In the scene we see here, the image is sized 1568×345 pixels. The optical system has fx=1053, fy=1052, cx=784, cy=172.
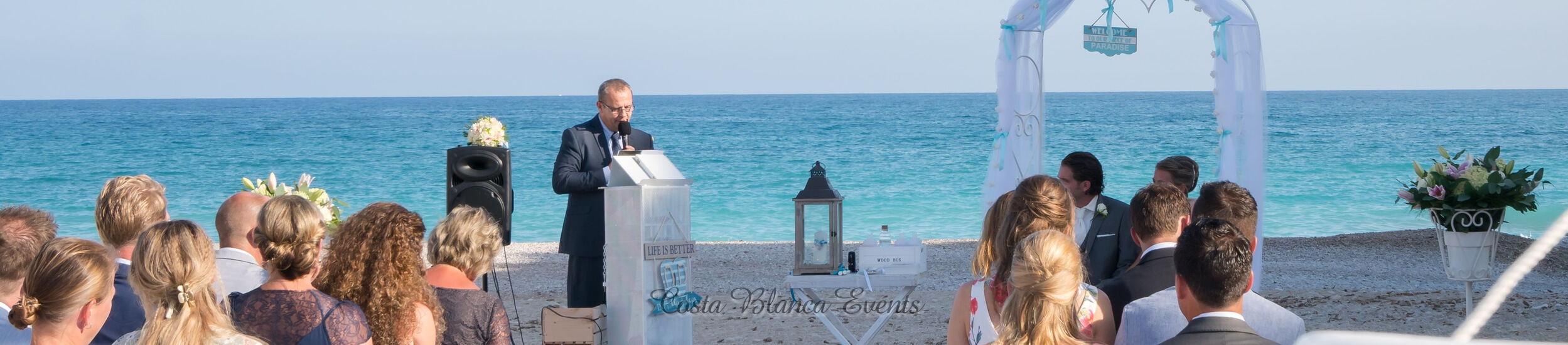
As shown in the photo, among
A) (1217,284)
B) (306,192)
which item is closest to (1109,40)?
(1217,284)

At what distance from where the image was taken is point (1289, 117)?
133 ft

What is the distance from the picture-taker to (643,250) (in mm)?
3920

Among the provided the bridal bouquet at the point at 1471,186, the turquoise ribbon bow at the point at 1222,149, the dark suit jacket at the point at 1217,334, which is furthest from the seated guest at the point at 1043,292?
the bridal bouquet at the point at 1471,186

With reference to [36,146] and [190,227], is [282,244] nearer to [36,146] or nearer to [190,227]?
[190,227]

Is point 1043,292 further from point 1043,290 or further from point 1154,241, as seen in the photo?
point 1154,241

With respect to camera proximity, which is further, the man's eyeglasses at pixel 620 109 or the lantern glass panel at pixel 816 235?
the lantern glass panel at pixel 816 235

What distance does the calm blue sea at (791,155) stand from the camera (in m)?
18.0

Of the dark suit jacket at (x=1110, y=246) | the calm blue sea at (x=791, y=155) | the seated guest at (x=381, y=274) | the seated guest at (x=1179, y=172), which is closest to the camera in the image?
the seated guest at (x=381, y=274)

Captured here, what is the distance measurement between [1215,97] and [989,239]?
9.79ft

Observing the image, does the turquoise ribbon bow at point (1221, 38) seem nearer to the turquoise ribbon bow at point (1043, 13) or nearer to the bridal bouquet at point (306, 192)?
the turquoise ribbon bow at point (1043, 13)

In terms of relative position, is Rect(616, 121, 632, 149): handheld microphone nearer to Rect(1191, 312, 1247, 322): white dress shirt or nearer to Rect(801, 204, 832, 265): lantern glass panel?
Rect(801, 204, 832, 265): lantern glass panel

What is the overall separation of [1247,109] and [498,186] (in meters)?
3.51

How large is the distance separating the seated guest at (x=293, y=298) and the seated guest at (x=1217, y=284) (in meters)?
1.70

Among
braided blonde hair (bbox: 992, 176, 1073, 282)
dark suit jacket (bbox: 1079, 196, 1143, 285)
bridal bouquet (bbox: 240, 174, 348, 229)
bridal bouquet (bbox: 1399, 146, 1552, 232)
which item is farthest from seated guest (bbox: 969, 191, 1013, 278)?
bridal bouquet (bbox: 1399, 146, 1552, 232)
